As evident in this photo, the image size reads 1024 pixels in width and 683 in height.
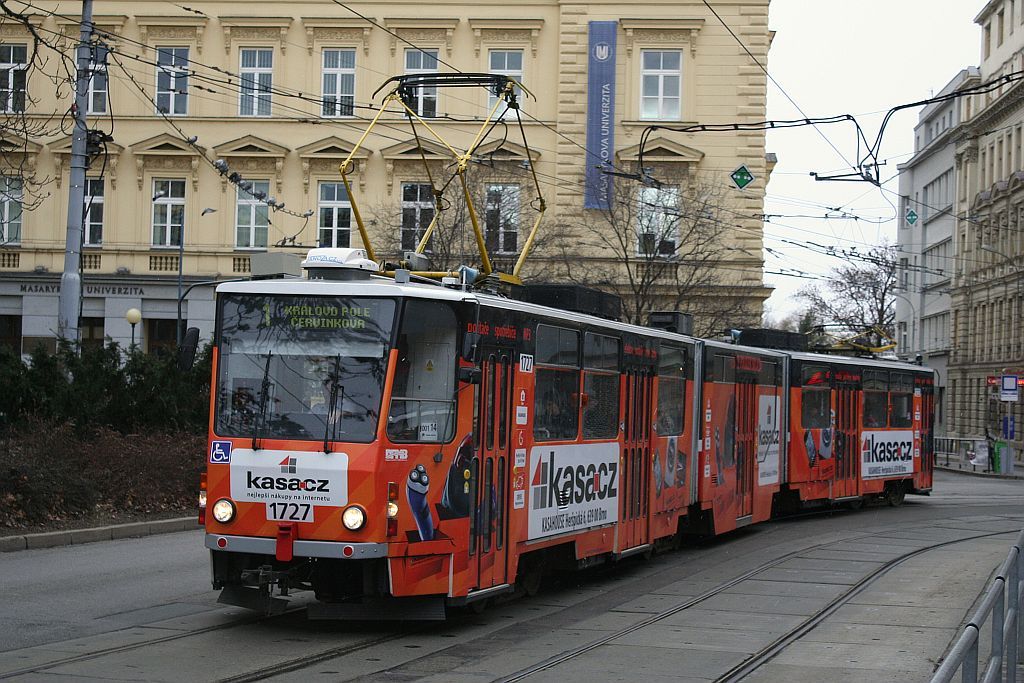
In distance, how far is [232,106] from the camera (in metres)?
44.4

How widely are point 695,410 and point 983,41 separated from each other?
56124 millimetres

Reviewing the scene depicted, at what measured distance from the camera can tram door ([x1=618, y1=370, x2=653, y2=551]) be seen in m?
15.5

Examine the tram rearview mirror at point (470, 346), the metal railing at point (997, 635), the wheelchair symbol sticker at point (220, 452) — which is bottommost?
the metal railing at point (997, 635)

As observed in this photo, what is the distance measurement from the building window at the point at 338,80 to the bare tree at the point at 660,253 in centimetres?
868

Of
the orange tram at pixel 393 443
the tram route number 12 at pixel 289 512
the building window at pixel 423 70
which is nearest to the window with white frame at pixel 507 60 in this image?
the building window at pixel 423 70

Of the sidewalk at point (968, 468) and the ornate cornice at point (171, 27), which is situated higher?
the ornate cornice at point (171, 27)

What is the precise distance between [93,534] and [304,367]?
7.79 meters

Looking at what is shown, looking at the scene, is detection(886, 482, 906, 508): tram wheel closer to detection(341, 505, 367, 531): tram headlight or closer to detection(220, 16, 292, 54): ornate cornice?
detection(341, 505, 367, 531): tram headlight

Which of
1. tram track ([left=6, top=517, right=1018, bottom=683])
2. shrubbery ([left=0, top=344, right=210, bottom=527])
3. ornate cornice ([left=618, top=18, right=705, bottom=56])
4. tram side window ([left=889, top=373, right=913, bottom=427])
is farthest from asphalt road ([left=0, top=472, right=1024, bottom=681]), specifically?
ornate cornice ([left=618, top=18, right=705, bottom=56])

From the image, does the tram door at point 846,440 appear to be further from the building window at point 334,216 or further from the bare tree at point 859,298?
the bare tree at point 859,298

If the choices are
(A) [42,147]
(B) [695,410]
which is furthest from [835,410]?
(A) [42,147]

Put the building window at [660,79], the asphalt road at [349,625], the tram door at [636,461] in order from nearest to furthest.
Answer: the asphalt road at [349,625] < the tram door at [636,461] < the building window at [660,79]

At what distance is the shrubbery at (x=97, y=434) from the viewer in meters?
17.8

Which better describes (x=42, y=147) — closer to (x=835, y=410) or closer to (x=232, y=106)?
(x=232, y=106)
